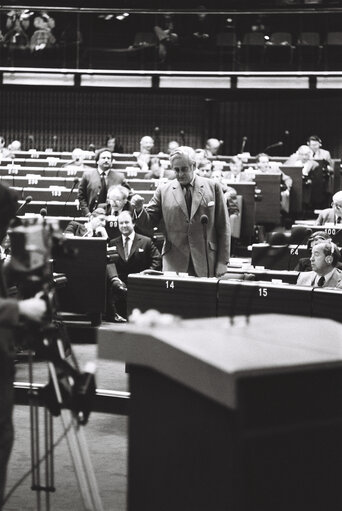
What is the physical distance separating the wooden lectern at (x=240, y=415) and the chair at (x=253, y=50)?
13.9 metres

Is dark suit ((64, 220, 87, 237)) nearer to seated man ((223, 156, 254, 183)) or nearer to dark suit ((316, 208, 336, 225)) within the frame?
dark suit ((316, 208, 336, 225))

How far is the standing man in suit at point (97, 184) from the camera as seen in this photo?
9289mm

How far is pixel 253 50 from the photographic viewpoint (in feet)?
53.2

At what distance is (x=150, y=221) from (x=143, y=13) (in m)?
11.7

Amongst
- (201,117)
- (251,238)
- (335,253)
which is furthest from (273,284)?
(201,117)

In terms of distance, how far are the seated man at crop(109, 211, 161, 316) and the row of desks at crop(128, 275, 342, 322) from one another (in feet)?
8.12

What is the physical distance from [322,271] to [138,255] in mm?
2419

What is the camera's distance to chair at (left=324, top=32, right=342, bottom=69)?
15.8 meters

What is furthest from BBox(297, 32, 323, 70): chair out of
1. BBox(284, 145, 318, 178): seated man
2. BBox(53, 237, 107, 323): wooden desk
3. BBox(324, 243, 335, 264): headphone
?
BBox(324, 243, 335, 264): headphone

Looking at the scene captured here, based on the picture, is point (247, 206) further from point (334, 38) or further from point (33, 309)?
point (33, 309)

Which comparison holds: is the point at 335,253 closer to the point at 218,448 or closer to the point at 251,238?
the point at 218,448

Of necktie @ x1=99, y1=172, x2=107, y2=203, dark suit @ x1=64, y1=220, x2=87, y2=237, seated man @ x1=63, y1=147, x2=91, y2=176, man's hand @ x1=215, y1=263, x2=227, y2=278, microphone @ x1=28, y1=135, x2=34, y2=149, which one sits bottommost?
man's hand @ x1=215, y1=263, x2=227, y2=278

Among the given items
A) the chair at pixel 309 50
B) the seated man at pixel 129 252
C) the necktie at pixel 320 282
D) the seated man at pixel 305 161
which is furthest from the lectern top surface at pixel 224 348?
the chair at pixel 309 50

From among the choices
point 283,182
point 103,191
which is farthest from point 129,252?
point 283,182
